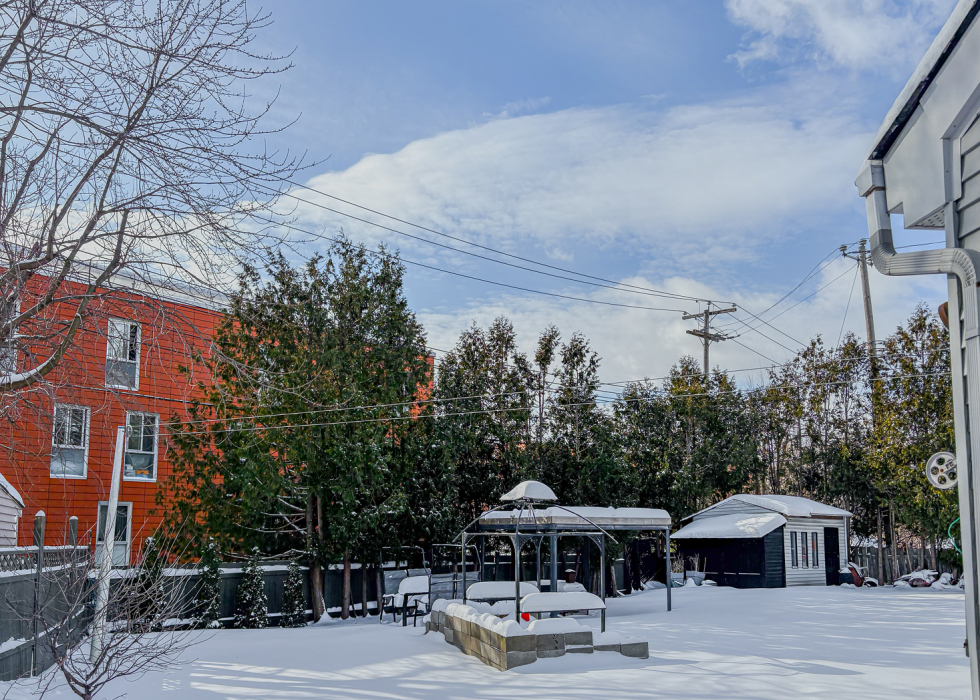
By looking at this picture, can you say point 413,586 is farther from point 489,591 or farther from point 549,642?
point 549,642

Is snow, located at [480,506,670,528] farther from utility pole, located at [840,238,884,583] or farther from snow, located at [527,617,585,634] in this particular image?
utility pole, located at [840,238,884,583]

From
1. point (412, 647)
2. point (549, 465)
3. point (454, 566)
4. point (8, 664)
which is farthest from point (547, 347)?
point (8, 664)

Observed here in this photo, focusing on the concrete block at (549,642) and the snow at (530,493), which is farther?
the snow at (530,493)

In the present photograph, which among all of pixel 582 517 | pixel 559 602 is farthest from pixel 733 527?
pixel 559 602

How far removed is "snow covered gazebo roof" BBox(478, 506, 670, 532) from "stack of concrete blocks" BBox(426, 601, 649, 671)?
435cm

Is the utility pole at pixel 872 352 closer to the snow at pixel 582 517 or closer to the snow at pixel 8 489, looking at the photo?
the snow at pixel 582 517

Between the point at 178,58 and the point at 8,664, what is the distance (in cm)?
715

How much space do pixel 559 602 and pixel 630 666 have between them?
6.69 feet

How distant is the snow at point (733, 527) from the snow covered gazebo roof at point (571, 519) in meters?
8.39

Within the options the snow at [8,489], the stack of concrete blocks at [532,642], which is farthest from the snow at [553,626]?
the snow at [8,489]

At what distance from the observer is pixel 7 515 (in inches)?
609

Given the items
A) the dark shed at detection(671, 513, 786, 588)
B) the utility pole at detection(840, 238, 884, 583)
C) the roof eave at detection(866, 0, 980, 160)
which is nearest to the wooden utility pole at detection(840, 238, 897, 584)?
the utility pole at detection(840, 238, 884, 583)

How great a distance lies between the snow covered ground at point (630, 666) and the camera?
9273 millimetres

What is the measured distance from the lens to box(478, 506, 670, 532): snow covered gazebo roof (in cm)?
1739
